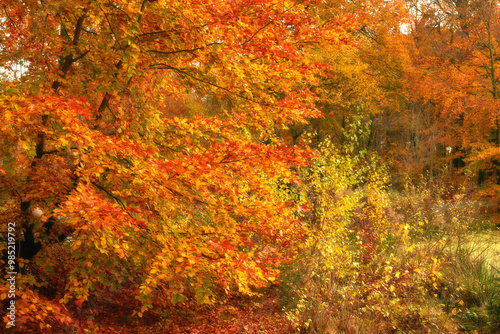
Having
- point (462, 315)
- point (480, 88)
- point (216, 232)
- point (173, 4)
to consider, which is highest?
point (480, 88)

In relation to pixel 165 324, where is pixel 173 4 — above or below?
above

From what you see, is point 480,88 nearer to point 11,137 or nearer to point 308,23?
point 308,23

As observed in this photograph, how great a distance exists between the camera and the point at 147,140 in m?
4.76

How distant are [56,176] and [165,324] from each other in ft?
10.6

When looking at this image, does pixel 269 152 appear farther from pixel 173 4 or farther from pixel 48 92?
pixel 48 92

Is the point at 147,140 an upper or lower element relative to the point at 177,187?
upper

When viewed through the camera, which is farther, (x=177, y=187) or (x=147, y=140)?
(x=147, y=140)

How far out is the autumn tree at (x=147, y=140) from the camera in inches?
149

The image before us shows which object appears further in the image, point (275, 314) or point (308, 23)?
point (275, 314)

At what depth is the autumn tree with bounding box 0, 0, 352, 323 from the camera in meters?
3.78

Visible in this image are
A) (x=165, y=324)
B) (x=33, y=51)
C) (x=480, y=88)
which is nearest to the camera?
(x=33, y=51)

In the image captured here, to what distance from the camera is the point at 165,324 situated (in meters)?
6.29

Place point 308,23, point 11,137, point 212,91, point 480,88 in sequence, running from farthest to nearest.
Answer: point 480,88 → point 308,23 → point 212,91 → point 11,137

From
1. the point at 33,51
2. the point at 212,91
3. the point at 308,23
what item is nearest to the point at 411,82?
the point at 308,23
